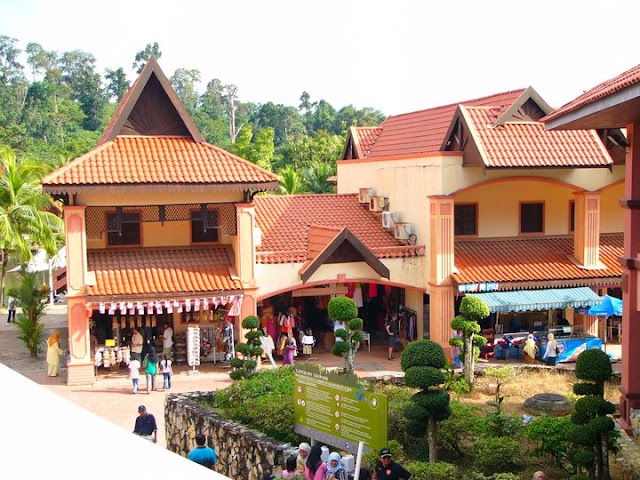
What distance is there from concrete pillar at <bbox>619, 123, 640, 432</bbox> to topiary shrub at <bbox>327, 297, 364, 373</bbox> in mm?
5116

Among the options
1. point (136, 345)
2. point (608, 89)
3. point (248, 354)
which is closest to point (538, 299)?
point (248, 354)

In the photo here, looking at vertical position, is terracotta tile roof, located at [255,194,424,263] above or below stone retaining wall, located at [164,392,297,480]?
above

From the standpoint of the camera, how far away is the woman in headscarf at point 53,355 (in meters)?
23.5

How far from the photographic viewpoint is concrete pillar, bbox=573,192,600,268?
26125mm

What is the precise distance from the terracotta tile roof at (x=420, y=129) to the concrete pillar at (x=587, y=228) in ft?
12.4

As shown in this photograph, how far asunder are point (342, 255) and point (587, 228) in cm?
767

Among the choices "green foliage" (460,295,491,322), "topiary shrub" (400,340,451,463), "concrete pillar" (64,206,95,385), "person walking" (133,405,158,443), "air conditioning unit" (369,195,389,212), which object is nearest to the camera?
"topiary shrub" (400,340,451,463)

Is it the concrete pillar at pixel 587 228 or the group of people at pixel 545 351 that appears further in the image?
the concrete pillar at pixel 587 228

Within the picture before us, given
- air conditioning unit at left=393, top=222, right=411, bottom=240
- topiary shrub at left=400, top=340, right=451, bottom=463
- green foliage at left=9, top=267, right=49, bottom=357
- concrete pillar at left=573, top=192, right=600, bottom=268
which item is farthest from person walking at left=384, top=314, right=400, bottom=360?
topiary shrub at left=400, top=340, right=451, bottom=463

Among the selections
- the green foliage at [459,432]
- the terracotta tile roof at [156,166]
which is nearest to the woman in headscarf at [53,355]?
the terracotta tile roof at [156,166]

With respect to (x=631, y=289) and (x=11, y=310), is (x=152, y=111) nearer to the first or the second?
(x=11, y=310)

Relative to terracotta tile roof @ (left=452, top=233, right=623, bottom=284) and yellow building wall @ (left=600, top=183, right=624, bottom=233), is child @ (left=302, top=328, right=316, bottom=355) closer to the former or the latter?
terracotta tile roof @ (left=452, top=233, right=623, bottom=284)

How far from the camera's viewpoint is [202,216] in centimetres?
2452

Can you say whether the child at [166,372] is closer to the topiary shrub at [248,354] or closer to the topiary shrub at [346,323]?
the topiary shrub at [248,354]
